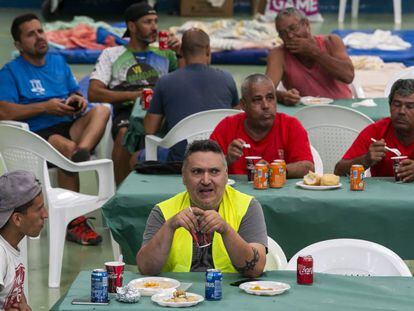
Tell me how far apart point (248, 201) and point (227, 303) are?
0.74 meters

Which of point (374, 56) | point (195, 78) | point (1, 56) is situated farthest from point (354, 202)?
point (1, 56)

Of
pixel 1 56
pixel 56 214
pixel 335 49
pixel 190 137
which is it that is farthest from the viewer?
pixel 1 56

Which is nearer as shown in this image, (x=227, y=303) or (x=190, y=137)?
(x=227, y=303)

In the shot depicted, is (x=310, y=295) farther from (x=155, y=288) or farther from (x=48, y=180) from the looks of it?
(x=48, y=180)

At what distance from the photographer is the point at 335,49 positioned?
8.54m

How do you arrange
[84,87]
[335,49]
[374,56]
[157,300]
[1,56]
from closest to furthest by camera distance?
[157,300] → [335,49] → [84,87] → [374,56] → [1,56]

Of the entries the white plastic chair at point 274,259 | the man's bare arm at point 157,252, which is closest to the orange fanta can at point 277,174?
the white plastic chair at point 274,259

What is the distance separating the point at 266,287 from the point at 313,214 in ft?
5.17

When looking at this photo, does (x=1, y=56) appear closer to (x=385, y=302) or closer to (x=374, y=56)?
(x=374, y=56)

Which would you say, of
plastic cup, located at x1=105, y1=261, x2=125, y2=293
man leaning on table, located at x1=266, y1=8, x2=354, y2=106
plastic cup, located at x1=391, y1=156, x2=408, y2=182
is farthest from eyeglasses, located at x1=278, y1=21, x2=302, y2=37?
plastic cup, located at x1=105, y1=261, x2=125, y2=293

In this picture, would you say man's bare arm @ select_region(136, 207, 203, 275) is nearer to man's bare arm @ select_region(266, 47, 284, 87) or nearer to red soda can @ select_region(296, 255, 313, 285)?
red soda can @ select_region(296, 255, 313, 285)

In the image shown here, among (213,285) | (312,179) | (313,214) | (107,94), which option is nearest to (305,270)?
(213,285)

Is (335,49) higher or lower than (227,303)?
higher

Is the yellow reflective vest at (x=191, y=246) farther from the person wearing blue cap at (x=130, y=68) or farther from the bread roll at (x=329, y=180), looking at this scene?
the person wearing blue cap at (x=130, y=68)
